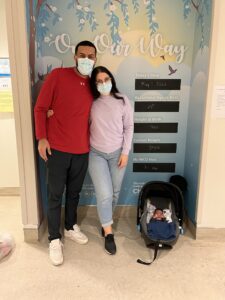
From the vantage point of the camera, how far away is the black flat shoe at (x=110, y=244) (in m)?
2.14

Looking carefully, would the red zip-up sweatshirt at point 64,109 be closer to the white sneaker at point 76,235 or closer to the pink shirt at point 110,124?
the pink shirt at point 110,124

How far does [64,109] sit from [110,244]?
3.57 ft

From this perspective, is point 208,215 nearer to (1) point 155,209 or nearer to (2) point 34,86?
(1) point 155,209

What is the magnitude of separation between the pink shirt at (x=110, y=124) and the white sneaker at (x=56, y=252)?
79 centimetres

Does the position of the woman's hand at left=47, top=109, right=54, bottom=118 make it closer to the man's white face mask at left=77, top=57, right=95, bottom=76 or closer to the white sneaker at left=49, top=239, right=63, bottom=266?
the man's white face mask at left=77, top=57, right=95, bottom=76

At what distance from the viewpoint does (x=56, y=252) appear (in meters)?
2.06

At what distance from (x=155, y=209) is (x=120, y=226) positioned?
1.40 ft

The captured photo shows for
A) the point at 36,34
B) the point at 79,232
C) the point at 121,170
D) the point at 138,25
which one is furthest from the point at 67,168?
the point at 138,25

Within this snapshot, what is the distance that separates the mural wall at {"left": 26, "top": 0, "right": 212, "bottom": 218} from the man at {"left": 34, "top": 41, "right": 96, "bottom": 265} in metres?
0.31

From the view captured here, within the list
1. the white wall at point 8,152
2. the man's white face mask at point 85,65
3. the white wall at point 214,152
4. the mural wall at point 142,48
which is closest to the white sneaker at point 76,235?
the mural wall at point 142,48

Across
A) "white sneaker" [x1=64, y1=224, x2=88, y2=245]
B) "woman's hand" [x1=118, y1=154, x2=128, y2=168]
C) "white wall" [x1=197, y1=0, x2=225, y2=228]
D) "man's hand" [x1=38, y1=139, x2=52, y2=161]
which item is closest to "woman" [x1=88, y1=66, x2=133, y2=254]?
"woman's hand" [x1=118, y1=154, x2=128, y2=168]

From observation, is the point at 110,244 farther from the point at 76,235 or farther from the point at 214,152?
the point at 214,152

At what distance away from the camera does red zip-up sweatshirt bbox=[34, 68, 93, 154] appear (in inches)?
75.6

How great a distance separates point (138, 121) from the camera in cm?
248
